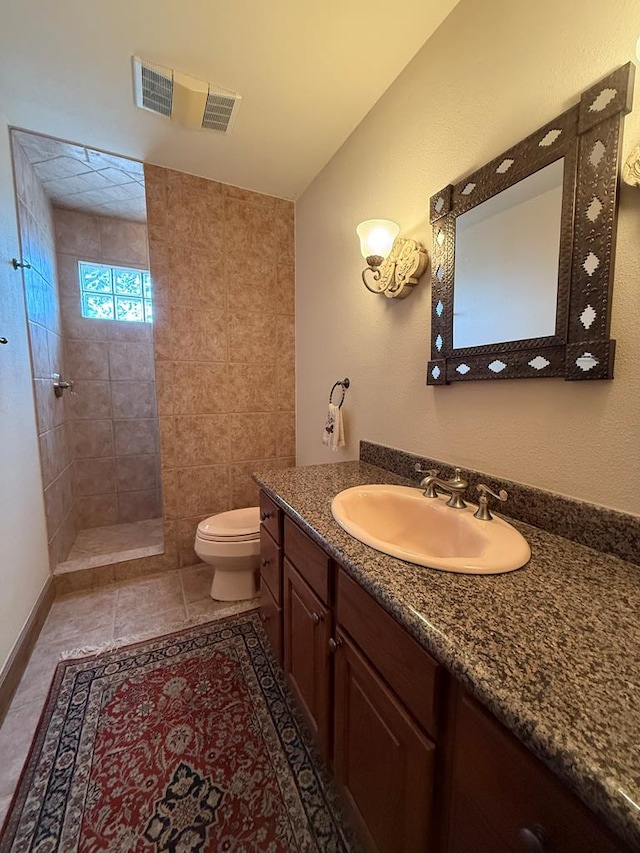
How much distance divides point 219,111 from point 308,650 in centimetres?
220

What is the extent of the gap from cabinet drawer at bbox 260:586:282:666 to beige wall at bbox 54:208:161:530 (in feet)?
6.30

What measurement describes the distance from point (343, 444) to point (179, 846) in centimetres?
141

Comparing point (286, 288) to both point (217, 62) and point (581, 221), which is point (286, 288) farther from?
point (581, 221)

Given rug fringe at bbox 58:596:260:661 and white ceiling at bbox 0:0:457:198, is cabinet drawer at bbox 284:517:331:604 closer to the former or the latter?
rug fringe at bbox 58:596:260:661

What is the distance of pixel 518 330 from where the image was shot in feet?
3.11

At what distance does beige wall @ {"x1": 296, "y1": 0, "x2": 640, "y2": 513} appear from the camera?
29.7 inches

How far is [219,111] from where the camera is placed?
1533 mm

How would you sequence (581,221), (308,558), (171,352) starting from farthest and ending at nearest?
(171,352) → (308,558) → (581,221)

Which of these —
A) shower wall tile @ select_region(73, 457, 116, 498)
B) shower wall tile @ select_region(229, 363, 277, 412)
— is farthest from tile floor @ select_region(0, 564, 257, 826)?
shower wall tile @ select_region(229, 363, 277, 412)

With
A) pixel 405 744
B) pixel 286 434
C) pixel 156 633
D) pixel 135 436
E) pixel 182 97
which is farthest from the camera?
pixel 135 436

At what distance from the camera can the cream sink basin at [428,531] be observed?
28.6 inches

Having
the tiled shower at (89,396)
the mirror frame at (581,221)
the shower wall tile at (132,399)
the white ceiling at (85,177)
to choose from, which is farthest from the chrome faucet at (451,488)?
the shower wall tile at (132,399)

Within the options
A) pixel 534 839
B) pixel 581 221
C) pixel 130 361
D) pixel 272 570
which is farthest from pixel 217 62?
pixel 534 839

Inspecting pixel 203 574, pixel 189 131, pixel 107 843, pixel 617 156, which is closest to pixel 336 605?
pixel 107 843
